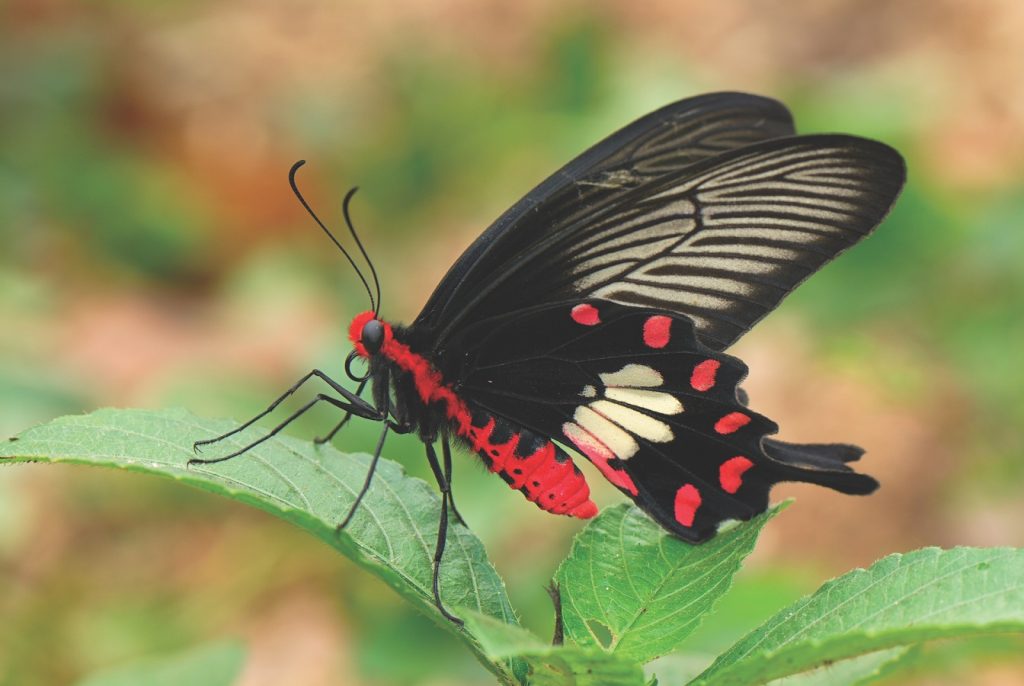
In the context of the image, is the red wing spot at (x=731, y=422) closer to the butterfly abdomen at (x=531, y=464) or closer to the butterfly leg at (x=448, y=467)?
the butterfly abdomen at (x=531, y=464)

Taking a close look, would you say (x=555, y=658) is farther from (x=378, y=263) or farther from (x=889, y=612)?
(x=378, y=263)

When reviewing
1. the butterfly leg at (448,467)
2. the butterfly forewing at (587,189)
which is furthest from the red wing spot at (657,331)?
the butterfly leg at (448,467)

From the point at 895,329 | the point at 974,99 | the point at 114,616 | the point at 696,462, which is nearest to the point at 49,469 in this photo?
the point at 114,616

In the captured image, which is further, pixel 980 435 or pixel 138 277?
pixel 138 277

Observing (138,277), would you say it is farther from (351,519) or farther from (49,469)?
(351,519)

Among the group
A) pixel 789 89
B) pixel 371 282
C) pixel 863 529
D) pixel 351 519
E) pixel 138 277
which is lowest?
pixel 351 519

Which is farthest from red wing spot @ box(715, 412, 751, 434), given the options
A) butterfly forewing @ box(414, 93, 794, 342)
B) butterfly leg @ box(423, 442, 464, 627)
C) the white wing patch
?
butterfly leg @ box(423, 442, 464, 627)
